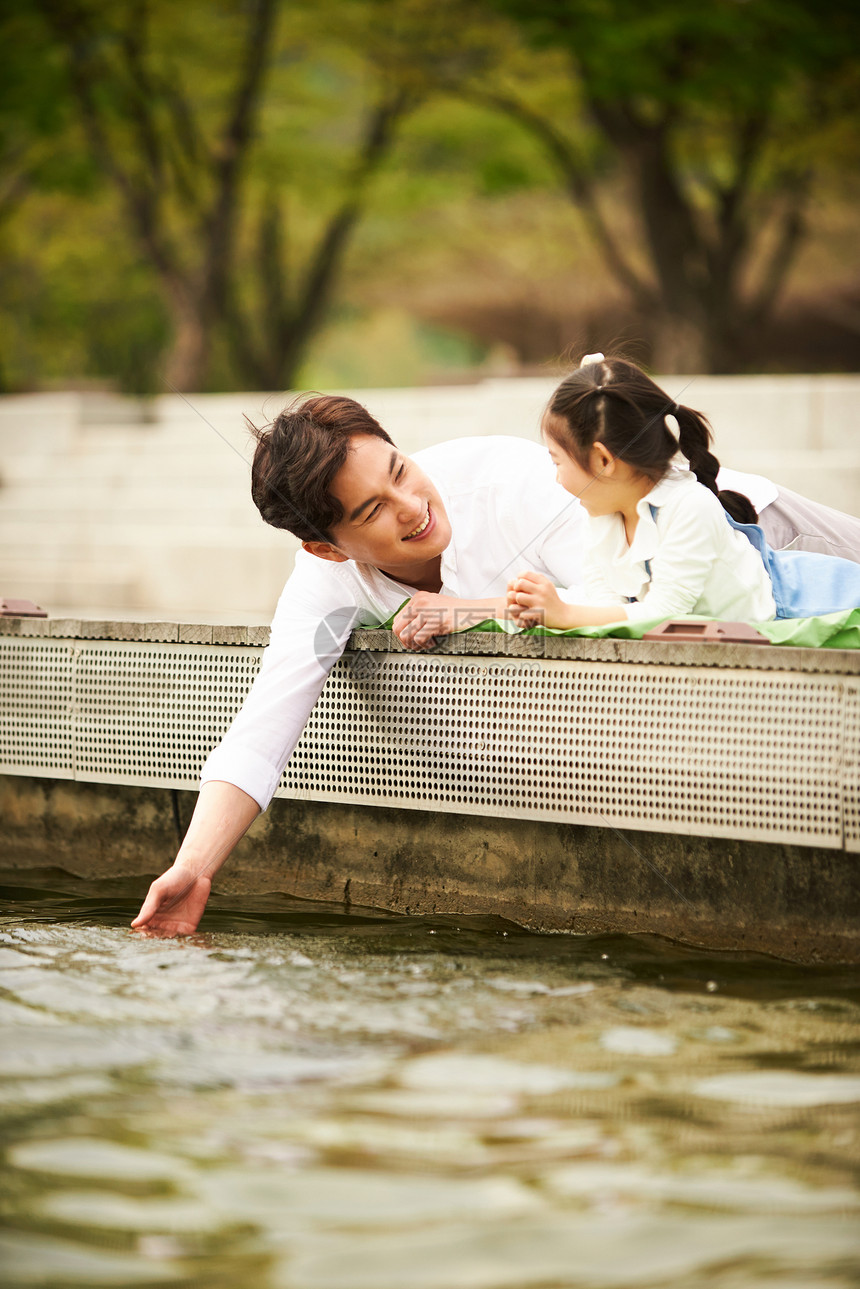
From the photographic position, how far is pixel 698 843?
3838 mm

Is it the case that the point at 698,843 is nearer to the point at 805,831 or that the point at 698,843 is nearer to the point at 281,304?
the point at 805,831

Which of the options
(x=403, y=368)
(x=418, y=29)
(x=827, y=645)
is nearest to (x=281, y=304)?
(x=418, y=29)

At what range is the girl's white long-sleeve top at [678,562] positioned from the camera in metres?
3.87

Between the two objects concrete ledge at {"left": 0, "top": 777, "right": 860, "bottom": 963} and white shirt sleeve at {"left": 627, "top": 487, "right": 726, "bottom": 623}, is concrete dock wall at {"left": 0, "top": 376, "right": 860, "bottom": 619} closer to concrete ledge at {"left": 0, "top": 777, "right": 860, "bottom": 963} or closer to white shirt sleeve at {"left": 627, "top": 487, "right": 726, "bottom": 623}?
concrete ledge at {"left": 0, "top": 777, "right": 860, "bottom": 963}

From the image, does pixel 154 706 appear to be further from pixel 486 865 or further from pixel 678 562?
pixel 678 562

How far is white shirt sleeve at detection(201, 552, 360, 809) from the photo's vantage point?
147 inches

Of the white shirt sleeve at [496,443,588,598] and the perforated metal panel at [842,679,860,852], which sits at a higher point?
the white shirt sleeve at [496,443,588,598]

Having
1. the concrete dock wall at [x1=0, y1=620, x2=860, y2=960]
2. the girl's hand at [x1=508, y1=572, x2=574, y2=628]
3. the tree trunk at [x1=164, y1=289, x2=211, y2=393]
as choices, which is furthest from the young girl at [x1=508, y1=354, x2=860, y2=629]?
the tree trunk at [x1=164, y1=289, x2=211, y2=393]

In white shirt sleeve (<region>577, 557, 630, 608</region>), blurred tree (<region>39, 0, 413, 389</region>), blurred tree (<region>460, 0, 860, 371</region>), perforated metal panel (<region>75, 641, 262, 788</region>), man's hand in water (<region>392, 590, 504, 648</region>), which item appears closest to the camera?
man's hand in water (<region>392, 590, 504, 648</region>)

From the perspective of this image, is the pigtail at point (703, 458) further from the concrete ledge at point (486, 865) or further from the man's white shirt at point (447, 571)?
the concrete ledge at point (486, 865)

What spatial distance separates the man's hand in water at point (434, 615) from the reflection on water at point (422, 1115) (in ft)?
2.95

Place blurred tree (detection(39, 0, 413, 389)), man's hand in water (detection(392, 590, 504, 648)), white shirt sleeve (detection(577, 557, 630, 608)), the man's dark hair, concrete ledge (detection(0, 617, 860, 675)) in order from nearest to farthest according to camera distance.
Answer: concrete ledge (detection(0, 617, 860, 675)) < the man's dark hair < man's hand in water (detection(392, 590, 504, 648)) < white shirt sleeve (detection(577, 557, 630, 608)) < blurred tree (detection(39, 0, 413, 389))

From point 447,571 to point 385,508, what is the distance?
1.68 ft

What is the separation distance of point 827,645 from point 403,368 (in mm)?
45383
